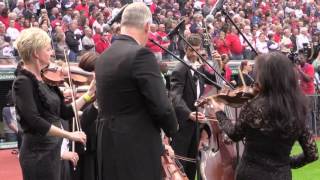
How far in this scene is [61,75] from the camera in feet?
20.2

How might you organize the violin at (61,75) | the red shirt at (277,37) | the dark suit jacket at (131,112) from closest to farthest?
1. the dark suit jacket at (131,112)
2. the violin at (61,75)
3. the red shirt at (277,37)

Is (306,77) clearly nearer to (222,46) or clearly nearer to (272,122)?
(222,46)

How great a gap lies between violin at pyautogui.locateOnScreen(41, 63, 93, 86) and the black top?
0.41ft

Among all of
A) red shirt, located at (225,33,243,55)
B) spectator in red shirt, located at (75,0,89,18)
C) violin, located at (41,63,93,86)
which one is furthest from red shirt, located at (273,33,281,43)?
violin, located at (41,63,93,86)

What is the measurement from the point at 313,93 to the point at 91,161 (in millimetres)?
11110

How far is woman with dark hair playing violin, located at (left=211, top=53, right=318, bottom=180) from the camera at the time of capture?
484 centimetres

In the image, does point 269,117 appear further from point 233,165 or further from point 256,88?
point 233,165

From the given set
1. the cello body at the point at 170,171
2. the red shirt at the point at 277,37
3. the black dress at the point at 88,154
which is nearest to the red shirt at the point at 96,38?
the red shirt at the point at 277,37

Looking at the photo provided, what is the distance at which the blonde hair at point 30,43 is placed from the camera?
5.54m

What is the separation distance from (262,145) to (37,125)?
1807 millimetres

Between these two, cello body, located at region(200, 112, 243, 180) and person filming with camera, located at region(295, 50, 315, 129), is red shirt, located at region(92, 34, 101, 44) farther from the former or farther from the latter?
cello body, located at region(200, 112, 243, 180)

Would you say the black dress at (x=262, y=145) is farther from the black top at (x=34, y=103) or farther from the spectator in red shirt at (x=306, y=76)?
the spectator in red shirt at (x=306, y=76)

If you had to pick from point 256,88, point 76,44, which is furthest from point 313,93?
point 256,88

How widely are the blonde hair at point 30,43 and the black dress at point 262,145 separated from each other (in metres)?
1.71
